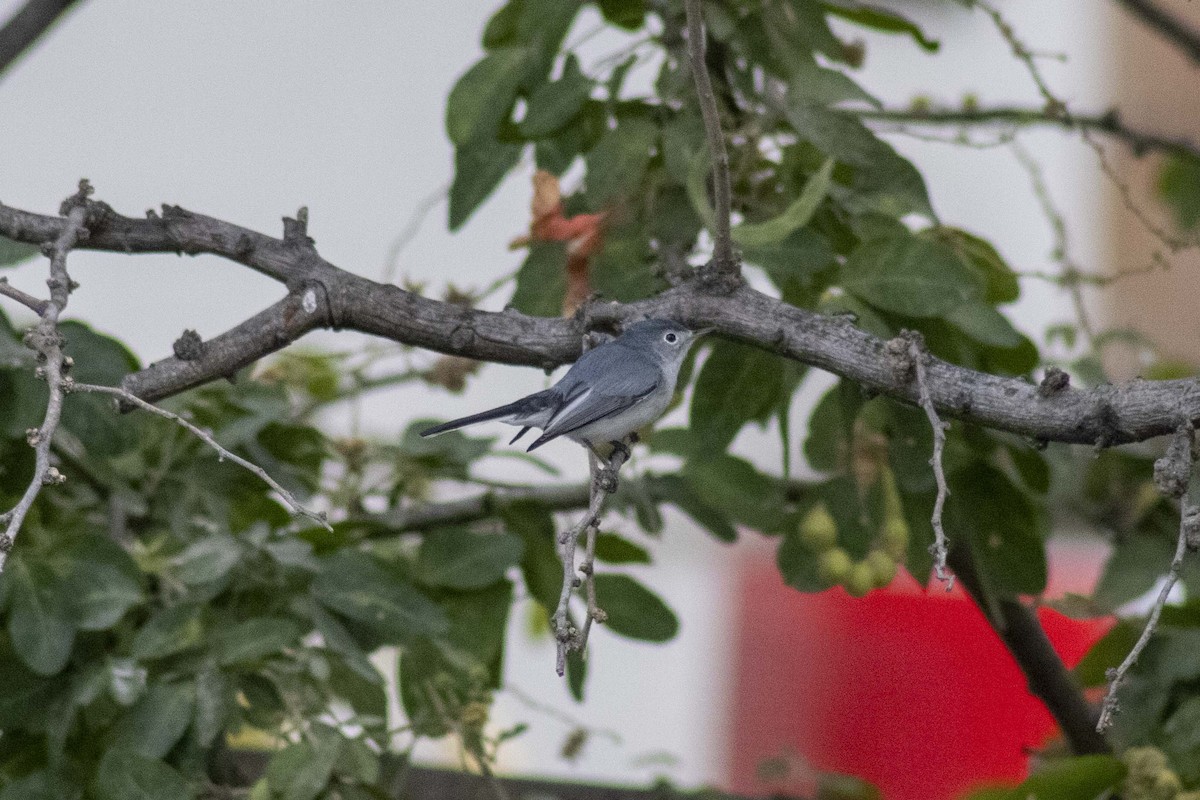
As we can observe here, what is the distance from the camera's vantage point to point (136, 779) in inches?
40.9

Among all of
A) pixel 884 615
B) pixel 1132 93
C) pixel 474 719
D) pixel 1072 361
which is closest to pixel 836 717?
pixel 884 615

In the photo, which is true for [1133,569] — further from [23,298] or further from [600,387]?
[23,298]

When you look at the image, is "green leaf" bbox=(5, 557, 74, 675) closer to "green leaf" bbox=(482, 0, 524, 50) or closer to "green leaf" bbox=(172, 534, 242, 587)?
"green leaf" bbox=(172, 534, 242, 587)

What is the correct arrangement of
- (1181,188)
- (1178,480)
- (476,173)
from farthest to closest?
(1181,188) < (476,173) < (1178,480)

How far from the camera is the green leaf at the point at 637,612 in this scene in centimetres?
137

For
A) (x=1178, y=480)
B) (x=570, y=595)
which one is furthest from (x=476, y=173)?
(x=1178, y=480)

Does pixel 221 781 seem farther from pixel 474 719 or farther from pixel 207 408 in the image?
pixel 207 408

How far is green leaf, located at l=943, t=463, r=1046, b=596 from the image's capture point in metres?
1.32

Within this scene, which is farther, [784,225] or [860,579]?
[860,579]

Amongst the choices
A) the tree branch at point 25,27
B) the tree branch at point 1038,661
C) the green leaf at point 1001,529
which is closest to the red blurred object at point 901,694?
the tree branch at point 1038,661

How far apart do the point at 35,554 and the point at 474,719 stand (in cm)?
43

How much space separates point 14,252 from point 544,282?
480 mm

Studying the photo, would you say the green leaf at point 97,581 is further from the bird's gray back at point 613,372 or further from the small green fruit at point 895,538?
the small green fruit at point 895,538

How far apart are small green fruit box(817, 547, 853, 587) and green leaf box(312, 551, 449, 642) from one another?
14.7 inches
